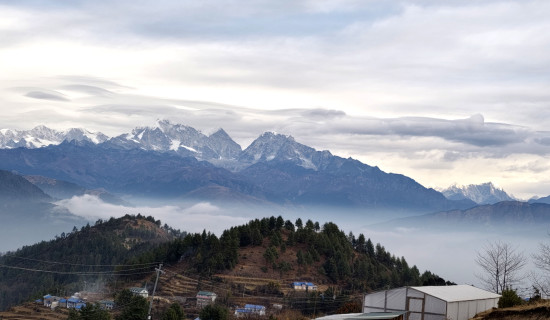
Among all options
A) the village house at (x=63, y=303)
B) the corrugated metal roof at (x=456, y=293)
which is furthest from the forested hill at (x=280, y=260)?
the corrugated metal roof at (x=456, y=293)

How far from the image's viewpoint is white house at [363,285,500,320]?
64.6m

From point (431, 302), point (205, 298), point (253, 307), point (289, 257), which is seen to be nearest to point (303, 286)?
point (289, 257)

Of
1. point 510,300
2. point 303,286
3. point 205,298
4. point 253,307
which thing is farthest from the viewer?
point 303,286

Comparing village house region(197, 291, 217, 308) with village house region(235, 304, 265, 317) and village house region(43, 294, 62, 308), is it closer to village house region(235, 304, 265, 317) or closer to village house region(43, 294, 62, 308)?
village house region(235, 304, 265, 317)

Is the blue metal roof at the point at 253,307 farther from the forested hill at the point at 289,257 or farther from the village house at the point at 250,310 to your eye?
the forested hill at the point at 289,257

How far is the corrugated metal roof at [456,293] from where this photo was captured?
6575cm

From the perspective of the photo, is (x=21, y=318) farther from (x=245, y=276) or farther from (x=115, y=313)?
(x=245, y=276)

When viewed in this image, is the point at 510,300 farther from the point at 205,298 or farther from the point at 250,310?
the point at 205,298

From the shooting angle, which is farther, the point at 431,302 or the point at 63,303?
the point at 63,303

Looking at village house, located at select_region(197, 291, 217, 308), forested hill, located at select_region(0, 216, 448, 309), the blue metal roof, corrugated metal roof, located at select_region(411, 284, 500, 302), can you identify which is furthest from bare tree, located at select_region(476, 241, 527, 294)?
village house, located at select_region(197, 291, 217, 308)

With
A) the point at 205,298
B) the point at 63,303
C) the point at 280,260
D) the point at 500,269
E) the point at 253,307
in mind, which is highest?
the point at 500,269

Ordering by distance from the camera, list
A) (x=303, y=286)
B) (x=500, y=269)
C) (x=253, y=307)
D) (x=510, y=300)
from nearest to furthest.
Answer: (x=510, y=300), (x=500, y=269), (x=253, y=307), (x=303, y=286)

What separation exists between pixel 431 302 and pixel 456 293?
18.5 ft

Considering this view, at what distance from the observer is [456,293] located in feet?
228
